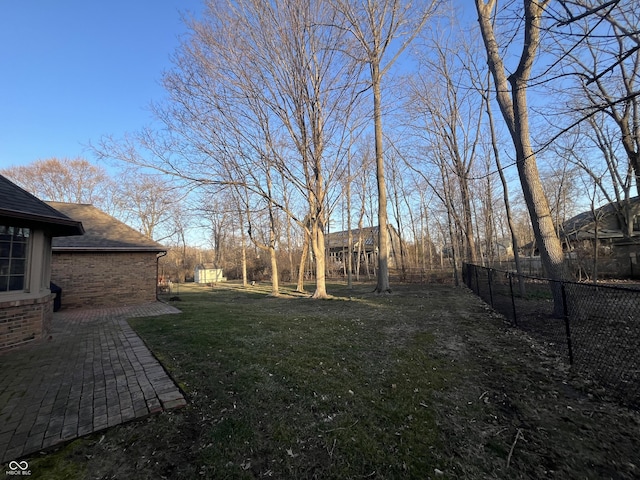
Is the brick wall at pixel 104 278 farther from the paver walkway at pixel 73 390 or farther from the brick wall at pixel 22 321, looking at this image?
the paver walkway at pixel 73 390

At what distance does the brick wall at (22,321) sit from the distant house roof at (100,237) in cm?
612

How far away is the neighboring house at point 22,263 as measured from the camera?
5336 mm

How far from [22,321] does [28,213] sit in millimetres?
2092

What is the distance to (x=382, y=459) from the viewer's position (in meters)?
2.23

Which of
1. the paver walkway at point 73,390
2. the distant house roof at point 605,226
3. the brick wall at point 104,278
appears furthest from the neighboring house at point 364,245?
the paver walkway at point 73,390

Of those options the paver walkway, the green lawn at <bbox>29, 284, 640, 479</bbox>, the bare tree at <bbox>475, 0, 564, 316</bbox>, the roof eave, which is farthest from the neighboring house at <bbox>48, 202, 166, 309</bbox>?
the bare tree at <bbox>475, 0, 564, 316</bbox>

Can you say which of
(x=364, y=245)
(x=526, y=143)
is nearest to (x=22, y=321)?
(x=526, y=143)

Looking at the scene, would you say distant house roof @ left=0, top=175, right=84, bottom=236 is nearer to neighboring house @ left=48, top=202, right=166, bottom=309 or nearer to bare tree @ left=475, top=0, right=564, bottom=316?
neighboring house @ left=48, top=202, right=166, bottom=309

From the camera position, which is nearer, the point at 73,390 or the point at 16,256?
the point at 73,390

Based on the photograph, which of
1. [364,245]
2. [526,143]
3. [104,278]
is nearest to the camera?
[526,143]

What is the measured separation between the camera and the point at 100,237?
12.3 m

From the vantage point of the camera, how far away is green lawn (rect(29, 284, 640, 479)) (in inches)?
85.4

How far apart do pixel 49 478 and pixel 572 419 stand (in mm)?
4355

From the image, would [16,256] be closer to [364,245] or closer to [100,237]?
[100,237]
